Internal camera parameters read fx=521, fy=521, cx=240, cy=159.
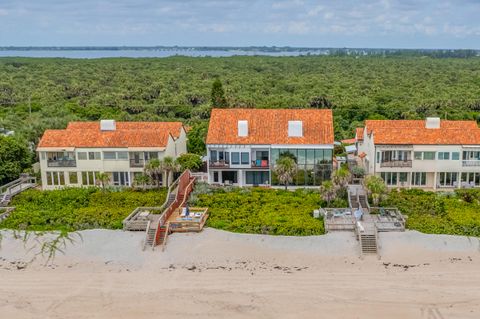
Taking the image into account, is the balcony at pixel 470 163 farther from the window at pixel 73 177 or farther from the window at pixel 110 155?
the window at pixel 73 177

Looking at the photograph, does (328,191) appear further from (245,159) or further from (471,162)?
(471,162)

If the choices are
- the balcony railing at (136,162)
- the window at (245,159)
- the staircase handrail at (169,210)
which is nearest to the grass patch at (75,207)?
the staircase handrail at (169,210)

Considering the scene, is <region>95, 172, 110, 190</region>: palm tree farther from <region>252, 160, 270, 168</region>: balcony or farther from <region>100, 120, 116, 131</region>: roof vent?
<region>252, 160, 270, 168</region>: balcony

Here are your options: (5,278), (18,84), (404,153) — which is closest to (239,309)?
(5,278)

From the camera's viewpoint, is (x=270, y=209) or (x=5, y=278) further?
(x=270, y=209)

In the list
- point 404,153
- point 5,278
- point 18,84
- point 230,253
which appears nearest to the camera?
point 5,278

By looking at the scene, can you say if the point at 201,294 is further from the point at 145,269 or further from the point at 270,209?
the point at 270,209

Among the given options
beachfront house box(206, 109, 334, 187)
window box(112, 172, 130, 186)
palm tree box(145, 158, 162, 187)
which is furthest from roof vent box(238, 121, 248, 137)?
window box(112, 172, 130, 186)

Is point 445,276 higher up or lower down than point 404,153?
lower down
